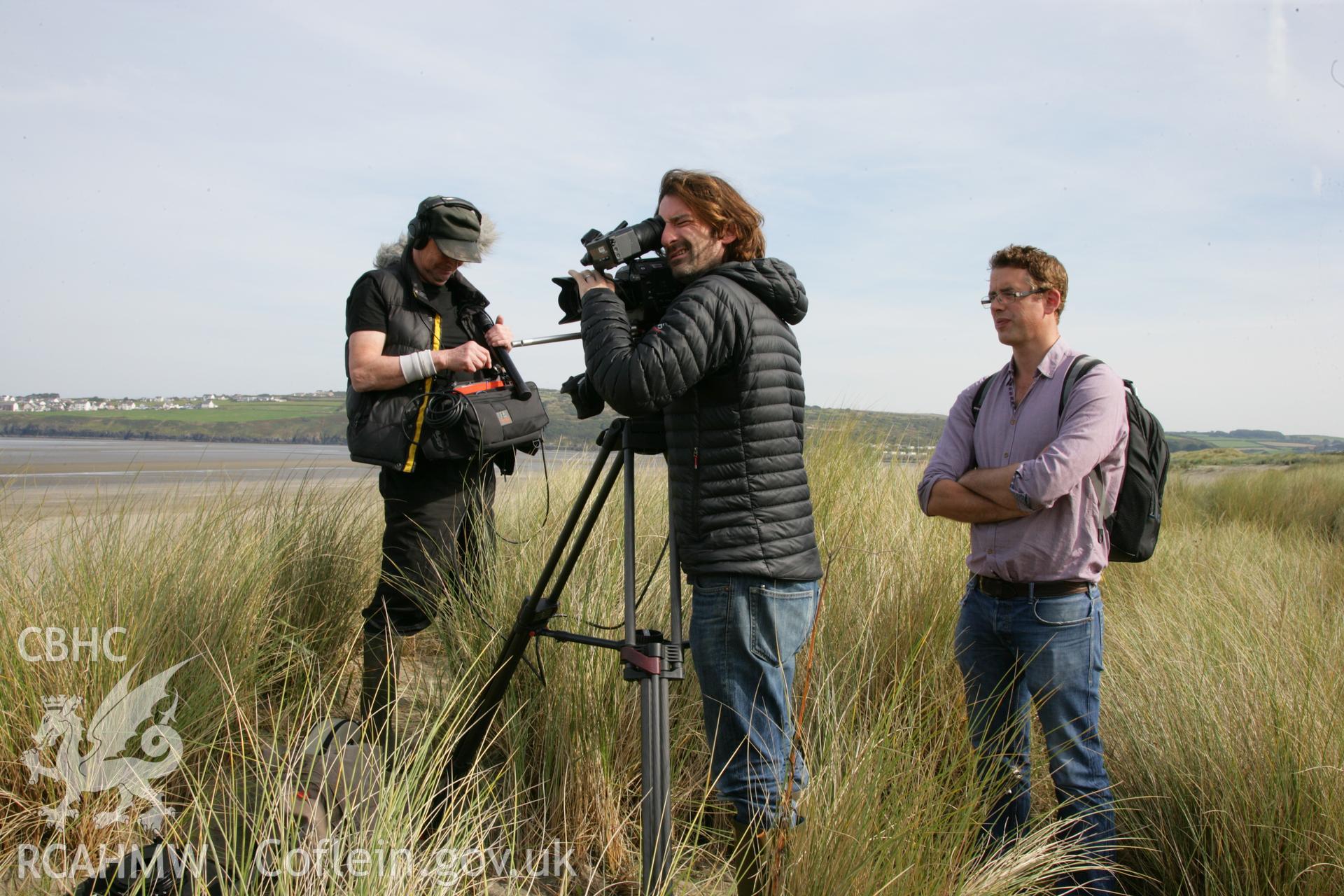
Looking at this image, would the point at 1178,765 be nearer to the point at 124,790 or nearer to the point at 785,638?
the point at 785,638

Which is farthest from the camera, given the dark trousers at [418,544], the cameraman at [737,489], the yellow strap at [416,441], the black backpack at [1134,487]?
the dark trousers at [418,544]

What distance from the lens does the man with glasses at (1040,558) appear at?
2182 millimetres

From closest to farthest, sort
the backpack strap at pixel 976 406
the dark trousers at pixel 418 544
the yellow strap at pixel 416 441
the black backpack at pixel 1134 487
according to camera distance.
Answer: the black backpack at pixel 1134 487 < the backpack strap at pixel 976 406 < the yellow strap at pixel 416 441 < the dark trousers at pixel 418 544

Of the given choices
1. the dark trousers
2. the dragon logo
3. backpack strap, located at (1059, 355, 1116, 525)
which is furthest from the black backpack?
the dragon logo

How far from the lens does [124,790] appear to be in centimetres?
211

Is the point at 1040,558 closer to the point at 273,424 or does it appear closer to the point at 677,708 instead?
the point at 677,708

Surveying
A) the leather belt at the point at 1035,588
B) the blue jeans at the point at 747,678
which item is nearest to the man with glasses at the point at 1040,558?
the leather belt at the point at 1035,588

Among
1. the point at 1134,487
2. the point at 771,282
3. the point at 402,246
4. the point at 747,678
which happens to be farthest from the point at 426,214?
the point at 1134,487

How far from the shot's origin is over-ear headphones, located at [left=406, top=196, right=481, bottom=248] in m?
2.92

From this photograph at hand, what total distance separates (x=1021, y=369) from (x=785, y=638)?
115 cm

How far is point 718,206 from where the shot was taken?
199 cm

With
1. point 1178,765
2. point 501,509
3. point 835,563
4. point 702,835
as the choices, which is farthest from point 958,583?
point 501,509

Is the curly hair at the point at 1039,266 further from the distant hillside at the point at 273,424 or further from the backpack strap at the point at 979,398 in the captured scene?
the distant hillside at the point at 273,424

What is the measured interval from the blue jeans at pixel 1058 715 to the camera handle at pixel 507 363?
5.74 ft
